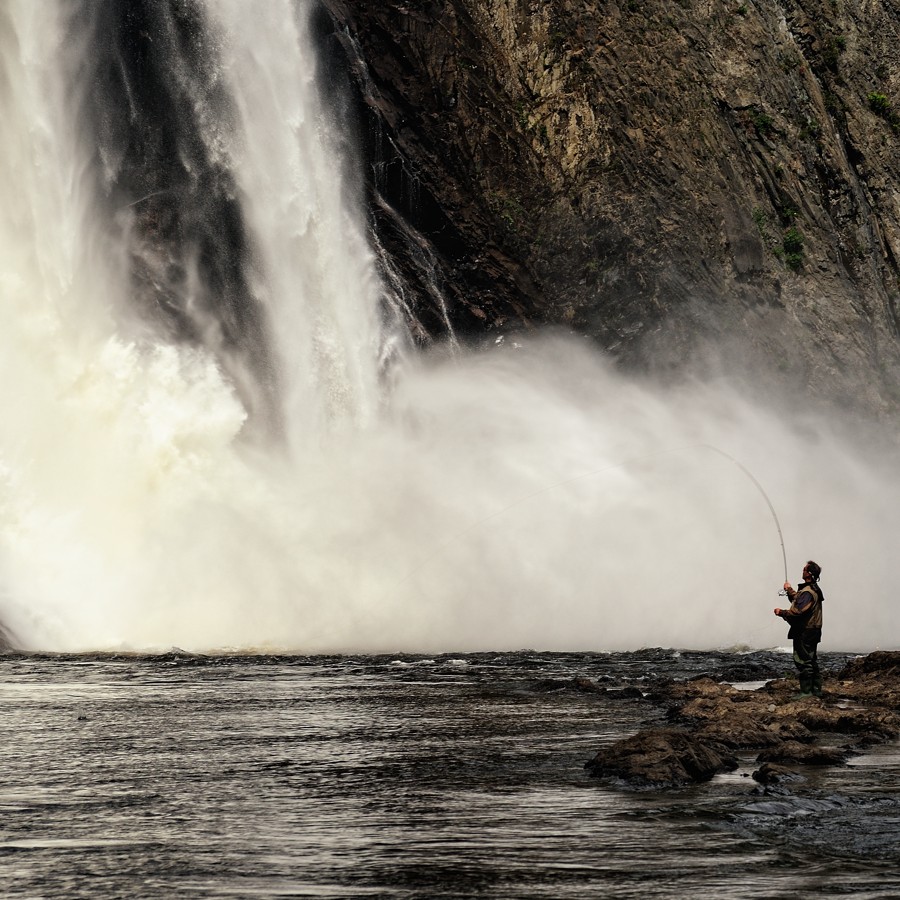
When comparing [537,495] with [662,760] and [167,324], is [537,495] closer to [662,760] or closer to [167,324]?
[167,324]

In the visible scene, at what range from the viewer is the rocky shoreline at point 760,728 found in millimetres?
11688

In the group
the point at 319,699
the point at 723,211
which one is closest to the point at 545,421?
the point at 723,211

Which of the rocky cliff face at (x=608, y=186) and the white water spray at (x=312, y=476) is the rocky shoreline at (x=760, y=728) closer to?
the white water spray at (x=312, y=476)

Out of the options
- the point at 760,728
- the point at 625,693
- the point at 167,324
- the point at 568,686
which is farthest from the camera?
the point at 167,324

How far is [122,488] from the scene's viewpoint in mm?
31234

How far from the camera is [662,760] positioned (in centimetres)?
1173

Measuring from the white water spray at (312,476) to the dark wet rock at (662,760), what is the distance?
1770 centimetres

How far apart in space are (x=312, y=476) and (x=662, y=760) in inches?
925

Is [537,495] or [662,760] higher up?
[537,495]

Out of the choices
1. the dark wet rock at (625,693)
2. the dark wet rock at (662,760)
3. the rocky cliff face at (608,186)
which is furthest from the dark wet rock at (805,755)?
the rocky cliff face at (608,186)

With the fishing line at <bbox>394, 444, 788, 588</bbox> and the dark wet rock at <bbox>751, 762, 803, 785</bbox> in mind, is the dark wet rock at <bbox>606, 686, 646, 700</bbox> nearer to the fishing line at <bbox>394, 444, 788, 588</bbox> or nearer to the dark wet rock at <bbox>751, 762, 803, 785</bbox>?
the dark wet rock at <bbox>751, 762, 803, 785</bbox>

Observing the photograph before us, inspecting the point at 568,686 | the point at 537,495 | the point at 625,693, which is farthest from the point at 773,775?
the point at 537,495

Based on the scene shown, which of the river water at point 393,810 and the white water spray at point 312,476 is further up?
the white water spray at point 312,476

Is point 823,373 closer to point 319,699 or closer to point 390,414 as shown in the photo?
point 390,414
